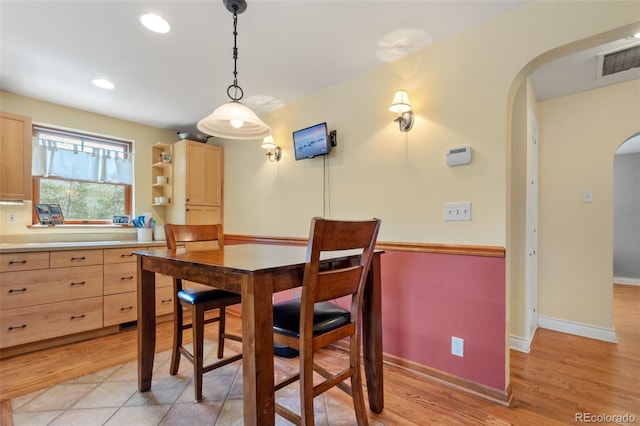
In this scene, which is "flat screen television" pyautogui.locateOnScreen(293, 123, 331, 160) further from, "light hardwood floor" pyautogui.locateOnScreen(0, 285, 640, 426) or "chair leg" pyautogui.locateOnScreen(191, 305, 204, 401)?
"light hardwood floor" pyautogui.locateOnScreen(0, 285, 640, 426)

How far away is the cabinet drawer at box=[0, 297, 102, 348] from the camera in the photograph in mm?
2316

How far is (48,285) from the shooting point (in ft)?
8.19

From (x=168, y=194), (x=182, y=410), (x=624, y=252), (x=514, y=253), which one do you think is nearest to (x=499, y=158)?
(x=514, y=253)

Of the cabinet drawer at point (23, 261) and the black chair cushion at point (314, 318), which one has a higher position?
the cabinet drawer at point (23, 261)

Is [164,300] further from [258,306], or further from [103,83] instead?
[258,306]

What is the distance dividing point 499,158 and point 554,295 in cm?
209

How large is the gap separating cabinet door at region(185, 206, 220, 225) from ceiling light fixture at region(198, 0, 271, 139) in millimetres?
1896

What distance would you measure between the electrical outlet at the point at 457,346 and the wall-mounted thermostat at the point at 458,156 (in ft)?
3.73

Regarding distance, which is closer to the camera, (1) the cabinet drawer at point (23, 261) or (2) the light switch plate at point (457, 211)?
(2) the light switch plate at point (457, 211)

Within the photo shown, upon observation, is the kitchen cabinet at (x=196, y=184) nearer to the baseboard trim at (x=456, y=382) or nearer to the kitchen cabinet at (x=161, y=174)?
the kitchen cabinet at (x=161, y=174)

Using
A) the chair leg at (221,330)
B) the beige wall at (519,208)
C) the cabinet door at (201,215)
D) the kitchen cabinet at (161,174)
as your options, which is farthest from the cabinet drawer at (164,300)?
the beige wall at (519,208)

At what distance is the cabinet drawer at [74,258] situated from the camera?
2.54 m

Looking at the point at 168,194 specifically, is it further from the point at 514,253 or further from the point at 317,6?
the point at 514,253

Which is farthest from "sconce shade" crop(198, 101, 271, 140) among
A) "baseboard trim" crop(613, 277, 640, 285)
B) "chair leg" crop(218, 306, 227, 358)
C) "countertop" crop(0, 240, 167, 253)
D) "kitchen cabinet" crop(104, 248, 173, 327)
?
"baseboard trim" crop(613, 277, 640, 285)
